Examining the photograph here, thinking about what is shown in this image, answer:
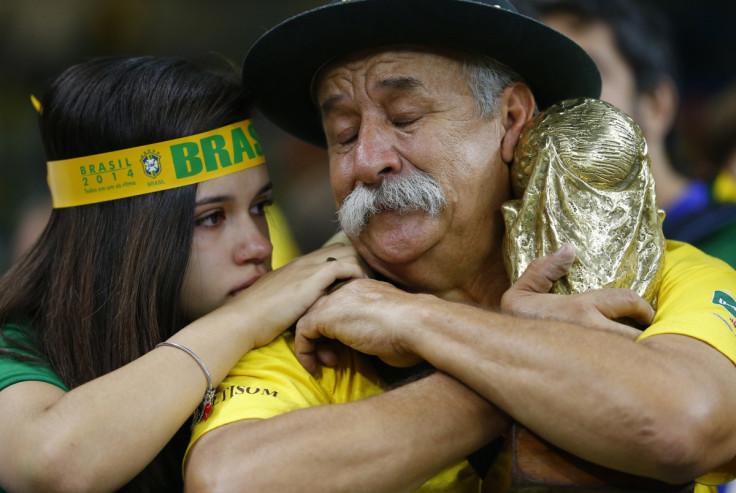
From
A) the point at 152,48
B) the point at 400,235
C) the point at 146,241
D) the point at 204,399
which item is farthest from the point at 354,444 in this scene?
the point at 152,48

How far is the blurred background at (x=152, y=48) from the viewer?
273 inches

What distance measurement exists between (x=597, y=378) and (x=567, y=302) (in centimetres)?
30

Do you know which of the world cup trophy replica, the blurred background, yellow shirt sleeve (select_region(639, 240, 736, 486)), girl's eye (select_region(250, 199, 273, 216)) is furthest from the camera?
the blurred background

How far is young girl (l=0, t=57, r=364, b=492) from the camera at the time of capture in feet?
8.29

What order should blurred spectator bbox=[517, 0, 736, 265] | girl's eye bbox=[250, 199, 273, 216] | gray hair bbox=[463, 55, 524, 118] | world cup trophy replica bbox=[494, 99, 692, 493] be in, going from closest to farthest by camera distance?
world cup trophy replica bbox=[494, 99, 692, 493] < gray hair bbox=[463, 55, 524, 118] < girl's eye bbox=[250, 199, 273, 216] < blurred spectator bbox=[517, 0, 736, 265]

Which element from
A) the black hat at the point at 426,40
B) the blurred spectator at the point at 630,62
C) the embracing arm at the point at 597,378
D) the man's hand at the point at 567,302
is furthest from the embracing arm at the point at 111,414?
the blurred spectator at the point at 630,62

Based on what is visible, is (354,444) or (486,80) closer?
(354,444)

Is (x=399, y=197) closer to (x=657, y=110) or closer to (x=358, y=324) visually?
(x=358, y=324)

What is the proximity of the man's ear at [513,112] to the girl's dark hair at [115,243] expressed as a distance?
92 cm

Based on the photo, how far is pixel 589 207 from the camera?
7.76 ft

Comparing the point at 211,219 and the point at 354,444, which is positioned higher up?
the point at 211,219

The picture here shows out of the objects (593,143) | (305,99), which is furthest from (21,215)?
(593,143)

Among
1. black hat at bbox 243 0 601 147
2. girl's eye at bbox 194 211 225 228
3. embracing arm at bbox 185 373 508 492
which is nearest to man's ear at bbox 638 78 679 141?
black hat at bbox 243 0 601 147

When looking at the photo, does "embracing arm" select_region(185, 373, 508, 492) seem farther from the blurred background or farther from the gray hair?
the blurred background
